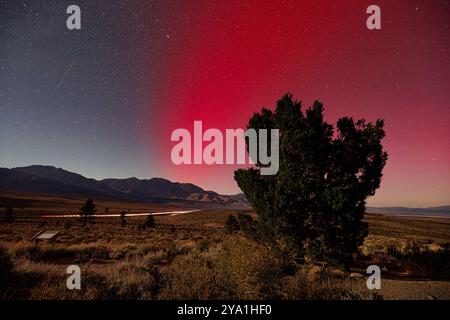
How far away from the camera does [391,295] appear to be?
6.02 metres

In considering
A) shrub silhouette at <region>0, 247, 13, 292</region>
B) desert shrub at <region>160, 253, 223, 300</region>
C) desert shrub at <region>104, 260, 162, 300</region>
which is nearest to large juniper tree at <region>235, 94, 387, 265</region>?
desert shrub at <region>160, 253, 223, 300</region>

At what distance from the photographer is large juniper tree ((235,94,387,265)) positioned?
8.30 m

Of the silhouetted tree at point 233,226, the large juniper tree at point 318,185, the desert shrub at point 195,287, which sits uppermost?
the large juniper tree at point 318,185

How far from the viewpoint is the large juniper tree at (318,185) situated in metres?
8.30

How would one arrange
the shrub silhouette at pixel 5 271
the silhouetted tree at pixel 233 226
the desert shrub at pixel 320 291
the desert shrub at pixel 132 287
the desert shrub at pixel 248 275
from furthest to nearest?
the silhouetted tree at pixel 233 226, the shrub silhouette at pixel 5 271, the desert shrub at pixel 132 287, the desert shrub at pixel 320 291, the desert shrub at pixel 248 275

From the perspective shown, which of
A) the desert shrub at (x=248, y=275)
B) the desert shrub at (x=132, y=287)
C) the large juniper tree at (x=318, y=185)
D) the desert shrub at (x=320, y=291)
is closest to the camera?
the desert shrub at (x=248, y=275)

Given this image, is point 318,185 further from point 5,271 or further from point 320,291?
point 5,271

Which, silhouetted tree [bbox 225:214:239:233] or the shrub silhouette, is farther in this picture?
silhouetted tree [bbox 225:214:239:233]

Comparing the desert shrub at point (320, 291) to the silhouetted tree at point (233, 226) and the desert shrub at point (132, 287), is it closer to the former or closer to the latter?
the desert shrub at point (132, 287)

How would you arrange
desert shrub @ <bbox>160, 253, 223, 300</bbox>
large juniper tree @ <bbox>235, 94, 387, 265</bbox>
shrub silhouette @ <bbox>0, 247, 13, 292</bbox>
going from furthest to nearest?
large juniper tree @ <bbox>235, 94, 387, 265</bbox> → shrub silhouette @ <bbox>0, 247, 13, 292</bbox> → desert shrub @ <bbox>160, 253, 223, 300</bbox>

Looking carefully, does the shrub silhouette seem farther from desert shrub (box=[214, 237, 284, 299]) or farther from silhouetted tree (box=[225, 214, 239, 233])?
silhouetted tree (box=[225, 214, 239, 233])

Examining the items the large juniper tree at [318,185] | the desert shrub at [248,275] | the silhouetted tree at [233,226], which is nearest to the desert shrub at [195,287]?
the desert shrub at [248,275]
